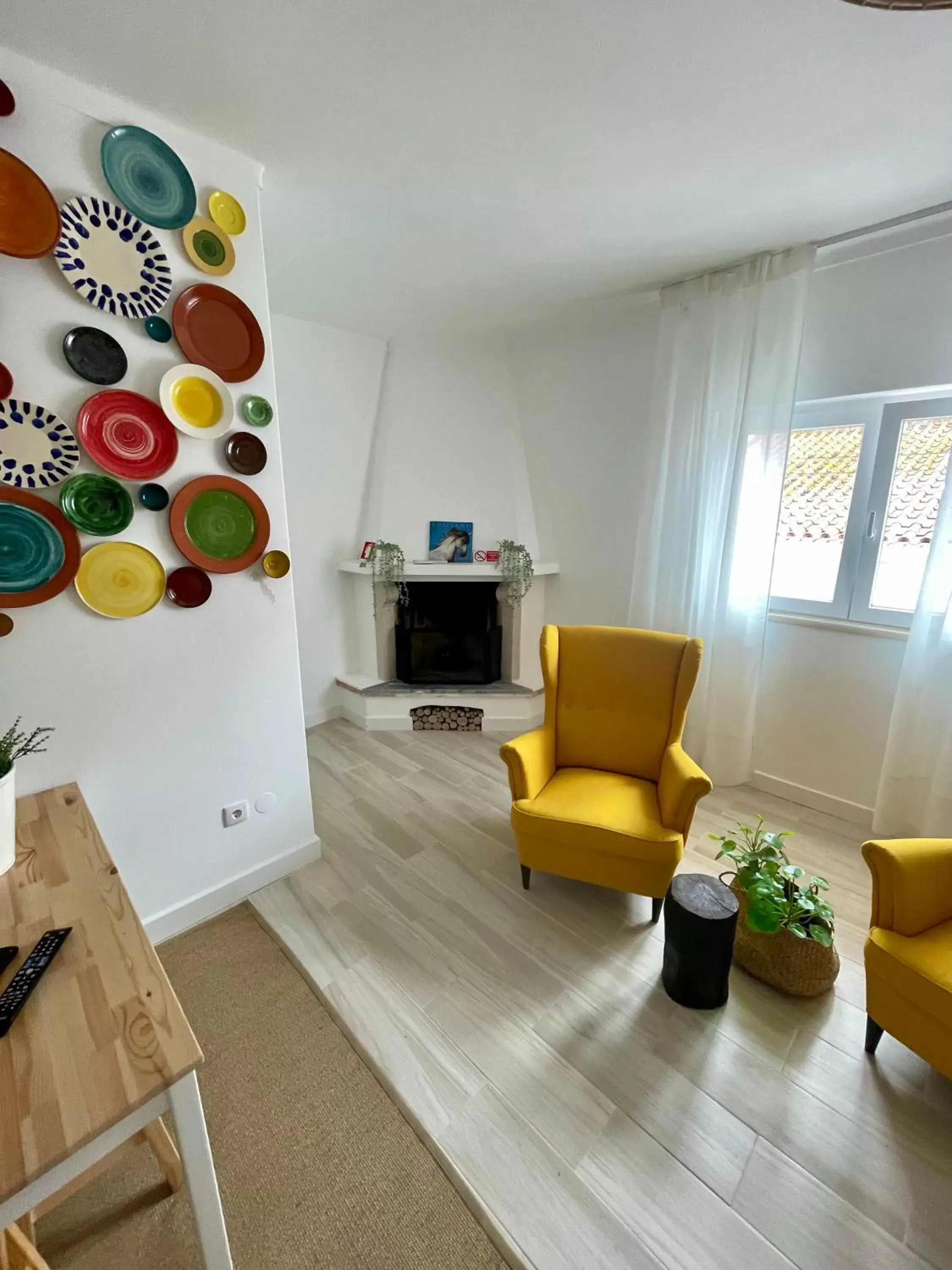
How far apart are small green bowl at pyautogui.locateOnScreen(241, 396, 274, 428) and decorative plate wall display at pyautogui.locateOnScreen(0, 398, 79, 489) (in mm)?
489

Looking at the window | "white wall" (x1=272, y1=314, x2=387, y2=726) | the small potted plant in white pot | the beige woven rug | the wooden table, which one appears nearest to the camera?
the wooden table

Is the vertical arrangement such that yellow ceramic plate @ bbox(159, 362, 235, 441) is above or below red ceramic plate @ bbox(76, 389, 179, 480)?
above

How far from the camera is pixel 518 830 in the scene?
183cm

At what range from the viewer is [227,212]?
153cm

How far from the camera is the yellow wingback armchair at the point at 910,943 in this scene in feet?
3.91

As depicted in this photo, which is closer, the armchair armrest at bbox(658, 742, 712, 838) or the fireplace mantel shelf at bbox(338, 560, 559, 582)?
the armchair armrest at bbox(658, 742, 712, 838)

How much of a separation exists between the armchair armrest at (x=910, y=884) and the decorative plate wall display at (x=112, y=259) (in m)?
2.46

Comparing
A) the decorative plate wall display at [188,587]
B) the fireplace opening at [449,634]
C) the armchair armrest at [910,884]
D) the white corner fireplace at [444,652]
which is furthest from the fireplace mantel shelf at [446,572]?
the armchair armrest at [910,884]

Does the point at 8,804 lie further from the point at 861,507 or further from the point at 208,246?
the point at 861,507

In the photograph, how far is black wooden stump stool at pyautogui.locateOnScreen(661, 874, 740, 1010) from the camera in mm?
1429

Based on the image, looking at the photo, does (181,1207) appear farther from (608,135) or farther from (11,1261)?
(608,135)

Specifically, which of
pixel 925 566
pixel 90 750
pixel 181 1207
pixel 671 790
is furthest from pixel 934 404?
pixel 181 1207

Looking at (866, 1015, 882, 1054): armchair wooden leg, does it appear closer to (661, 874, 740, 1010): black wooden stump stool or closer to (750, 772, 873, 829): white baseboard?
(661, 874, 740, 1010): black wooden stump stool

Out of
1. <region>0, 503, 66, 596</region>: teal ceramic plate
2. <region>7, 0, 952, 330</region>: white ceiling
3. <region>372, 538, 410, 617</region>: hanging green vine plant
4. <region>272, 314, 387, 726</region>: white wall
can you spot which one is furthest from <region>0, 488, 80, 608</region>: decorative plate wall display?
<region>372, 538, 410, 617</region>: hanging green vine plant
